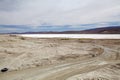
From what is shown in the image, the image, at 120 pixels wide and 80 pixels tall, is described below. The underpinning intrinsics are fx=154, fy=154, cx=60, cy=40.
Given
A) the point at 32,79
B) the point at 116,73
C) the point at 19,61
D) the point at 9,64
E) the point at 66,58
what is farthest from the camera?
the point at 66,58

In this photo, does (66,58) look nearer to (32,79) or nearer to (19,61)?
(19,61)

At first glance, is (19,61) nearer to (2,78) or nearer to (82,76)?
(2,78)

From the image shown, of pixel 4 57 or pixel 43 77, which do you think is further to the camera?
pixel 4 57

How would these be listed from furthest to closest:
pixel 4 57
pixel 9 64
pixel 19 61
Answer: pixel 4 57 < pixel 19 61 < pixel 9 64

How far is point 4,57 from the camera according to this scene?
14000mm

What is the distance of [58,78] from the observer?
28.6 feet

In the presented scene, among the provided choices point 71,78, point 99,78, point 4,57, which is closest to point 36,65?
point 4,57

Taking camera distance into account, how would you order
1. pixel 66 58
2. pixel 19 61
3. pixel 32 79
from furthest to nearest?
1. pixel 66 58
2. pixel 19 61
3. pixel 32 79

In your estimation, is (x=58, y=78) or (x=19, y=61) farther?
(x=19, y=61)

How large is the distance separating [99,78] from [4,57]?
8998 mm

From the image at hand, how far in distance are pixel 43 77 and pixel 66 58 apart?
6.70 metres

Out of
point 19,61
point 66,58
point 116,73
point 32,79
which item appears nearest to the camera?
point 32,79

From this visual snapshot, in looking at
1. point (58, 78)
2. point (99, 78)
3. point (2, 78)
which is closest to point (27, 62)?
point (2, 78)

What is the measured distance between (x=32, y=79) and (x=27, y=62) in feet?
14.8
